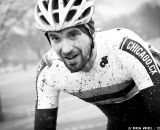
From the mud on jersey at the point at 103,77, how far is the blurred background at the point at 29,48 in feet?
19.2

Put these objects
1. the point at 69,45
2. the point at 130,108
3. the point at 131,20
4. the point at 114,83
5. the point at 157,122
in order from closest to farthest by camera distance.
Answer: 1. the point at 69,45
2. the point at 157,122
3. the point at 114,83
4. the point at 130,108
5. the point at 131,20

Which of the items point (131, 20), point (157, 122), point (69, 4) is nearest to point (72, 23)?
point (69, 4)

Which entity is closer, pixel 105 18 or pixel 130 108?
pixel 130 108

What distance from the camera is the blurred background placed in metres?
9.34

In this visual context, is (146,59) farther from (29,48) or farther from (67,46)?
(29,48)

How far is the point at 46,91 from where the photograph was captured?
7.82 feet

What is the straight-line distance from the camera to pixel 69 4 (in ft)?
7.04

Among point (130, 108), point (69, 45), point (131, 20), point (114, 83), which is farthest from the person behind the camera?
point (131, 20)

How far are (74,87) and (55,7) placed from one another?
613 mm

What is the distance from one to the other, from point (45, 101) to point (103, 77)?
43 cm

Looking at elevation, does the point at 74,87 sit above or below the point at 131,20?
below

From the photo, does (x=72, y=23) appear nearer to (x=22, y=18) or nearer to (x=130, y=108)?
(x=130, y=108)

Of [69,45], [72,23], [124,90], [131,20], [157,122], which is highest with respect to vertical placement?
[131,20]

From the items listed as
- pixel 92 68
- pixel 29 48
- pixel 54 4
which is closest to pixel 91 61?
pixel 92 68
